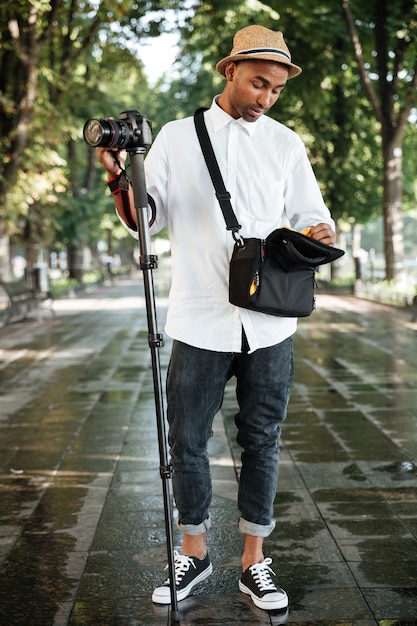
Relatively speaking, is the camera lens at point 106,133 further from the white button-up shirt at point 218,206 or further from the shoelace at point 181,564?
the shoelace at point 181,564

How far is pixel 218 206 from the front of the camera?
3.55 m

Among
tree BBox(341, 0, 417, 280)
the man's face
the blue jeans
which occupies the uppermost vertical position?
tree BBox(341, 0, 417, 280)

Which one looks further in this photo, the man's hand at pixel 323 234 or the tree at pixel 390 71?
the tree at pixel 390 71

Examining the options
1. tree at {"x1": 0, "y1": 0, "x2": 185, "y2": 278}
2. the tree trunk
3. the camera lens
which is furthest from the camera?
the tree trunk

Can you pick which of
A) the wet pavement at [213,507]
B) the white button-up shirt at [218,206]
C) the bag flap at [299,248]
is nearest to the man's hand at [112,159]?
the white button-up shirt at [218,206]

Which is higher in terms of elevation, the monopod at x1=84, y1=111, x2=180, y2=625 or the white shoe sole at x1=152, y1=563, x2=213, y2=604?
the monopod at x1=84, y1=111, x2=180, y2=625

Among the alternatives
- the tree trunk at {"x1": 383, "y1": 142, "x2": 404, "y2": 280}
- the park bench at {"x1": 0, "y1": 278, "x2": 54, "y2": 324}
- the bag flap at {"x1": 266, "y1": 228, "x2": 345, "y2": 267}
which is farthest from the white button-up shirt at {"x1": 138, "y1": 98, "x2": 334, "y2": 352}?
the tree trunk at {"x1": 383, "y1": 142, "x2": 404, "y2": 280}

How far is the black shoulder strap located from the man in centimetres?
Answer: 4

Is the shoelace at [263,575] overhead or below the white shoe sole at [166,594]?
overhead

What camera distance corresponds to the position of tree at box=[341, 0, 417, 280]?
18.9 meters

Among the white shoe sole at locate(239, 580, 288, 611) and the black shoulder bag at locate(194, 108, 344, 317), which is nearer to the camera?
the black shoulder bag at locate(194, 108, 344, 317)

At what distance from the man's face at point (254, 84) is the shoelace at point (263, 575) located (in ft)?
5.45

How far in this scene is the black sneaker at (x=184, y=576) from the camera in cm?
362

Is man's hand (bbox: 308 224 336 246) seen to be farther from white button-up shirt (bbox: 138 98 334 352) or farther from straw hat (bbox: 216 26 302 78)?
straw hat (bbox: 216 26 302 78)
